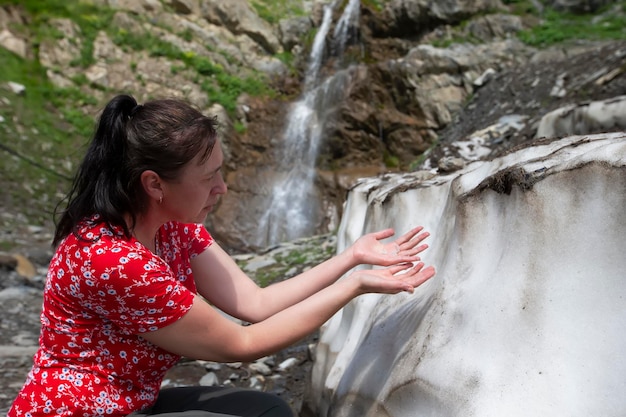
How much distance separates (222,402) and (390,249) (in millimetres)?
780

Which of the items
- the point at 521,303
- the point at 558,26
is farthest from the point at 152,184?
the point at 558,26

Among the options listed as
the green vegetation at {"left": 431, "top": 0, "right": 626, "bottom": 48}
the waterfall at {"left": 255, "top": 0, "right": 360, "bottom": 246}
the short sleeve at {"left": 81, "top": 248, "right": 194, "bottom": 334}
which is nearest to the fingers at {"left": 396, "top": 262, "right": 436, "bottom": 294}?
the short sleeve at {"left": 81, "top": 248, "right": 194, "bottom": 334}

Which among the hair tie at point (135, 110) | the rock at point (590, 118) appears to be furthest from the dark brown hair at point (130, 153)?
the rock at point (590, 118)

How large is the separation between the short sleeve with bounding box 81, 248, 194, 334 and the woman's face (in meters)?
0.19

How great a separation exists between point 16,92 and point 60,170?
2.21 meters

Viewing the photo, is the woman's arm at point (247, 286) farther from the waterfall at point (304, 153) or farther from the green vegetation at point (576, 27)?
the green vegetation at point (576, 27)

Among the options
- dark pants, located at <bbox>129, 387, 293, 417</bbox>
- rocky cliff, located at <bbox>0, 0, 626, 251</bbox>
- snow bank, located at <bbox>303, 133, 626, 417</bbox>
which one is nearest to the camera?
snow bank, located at <bbox>303, 133, 626, 417</bbox>

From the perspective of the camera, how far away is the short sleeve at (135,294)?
150cm

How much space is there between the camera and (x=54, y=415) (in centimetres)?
158

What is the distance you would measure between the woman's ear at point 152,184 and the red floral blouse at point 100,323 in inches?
5.7

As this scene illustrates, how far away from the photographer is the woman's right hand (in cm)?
165

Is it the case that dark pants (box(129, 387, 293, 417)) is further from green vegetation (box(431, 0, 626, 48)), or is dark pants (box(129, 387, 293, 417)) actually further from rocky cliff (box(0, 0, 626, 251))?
green vegetation (box(431, 0, 626, 48))

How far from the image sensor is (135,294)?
1.50 metres

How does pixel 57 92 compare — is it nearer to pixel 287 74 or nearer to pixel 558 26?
pixel 287 74
